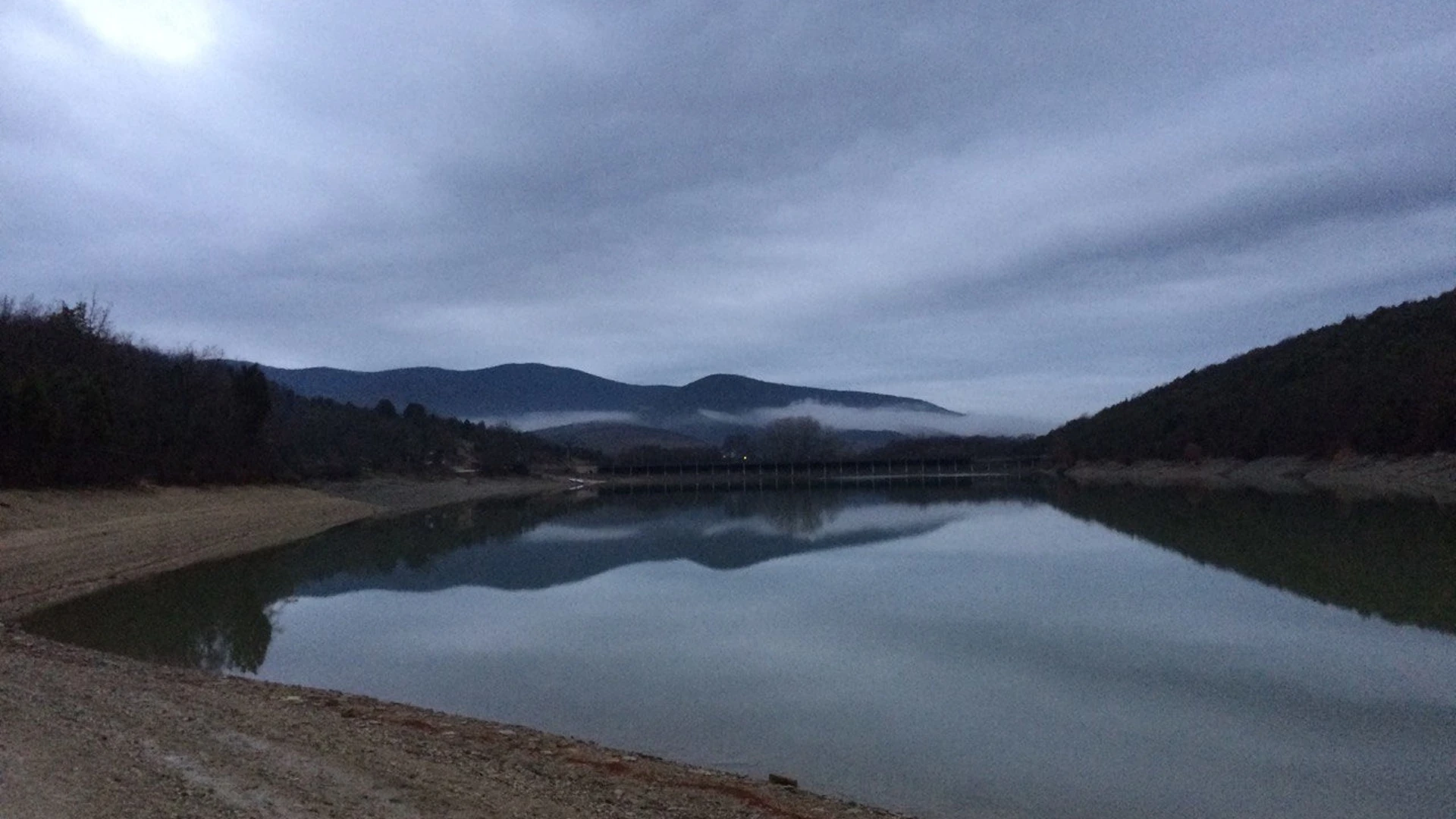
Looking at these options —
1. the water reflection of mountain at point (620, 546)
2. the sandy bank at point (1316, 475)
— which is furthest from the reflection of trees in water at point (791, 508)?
the sandy bank at point (1316, 475)

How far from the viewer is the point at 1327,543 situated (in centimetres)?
2731

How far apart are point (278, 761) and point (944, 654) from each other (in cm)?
910

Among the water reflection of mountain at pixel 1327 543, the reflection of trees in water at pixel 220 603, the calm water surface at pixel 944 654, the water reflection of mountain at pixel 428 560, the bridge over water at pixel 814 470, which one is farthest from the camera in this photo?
the bridge over water at pixel 814 470

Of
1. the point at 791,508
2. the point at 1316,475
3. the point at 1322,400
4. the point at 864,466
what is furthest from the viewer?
the point at 864,466

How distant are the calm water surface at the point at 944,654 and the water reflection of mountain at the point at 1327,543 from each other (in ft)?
0.49

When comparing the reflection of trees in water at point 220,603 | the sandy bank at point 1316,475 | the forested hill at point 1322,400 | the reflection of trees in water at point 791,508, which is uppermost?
the forested hill at point 1322,400

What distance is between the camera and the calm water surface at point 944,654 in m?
8.81

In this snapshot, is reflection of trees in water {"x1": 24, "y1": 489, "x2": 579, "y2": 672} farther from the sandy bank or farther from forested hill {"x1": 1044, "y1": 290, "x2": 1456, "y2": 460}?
forested hill {"x1": 1044, "y1": 290, "x2": 1456, "y2": 460}

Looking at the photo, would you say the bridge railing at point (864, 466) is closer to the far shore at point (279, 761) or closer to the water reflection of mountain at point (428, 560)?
the water reflection of mountain at point (428, 560)

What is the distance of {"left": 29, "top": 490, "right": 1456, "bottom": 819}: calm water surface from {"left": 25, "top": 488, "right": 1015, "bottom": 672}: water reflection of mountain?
7.1 inches

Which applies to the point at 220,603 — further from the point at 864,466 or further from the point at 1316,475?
the point at 864,466

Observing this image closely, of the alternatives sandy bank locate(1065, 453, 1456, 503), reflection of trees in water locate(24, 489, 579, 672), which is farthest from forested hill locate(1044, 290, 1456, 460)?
reflection of trees in water locate(24, 489, 579, 672)

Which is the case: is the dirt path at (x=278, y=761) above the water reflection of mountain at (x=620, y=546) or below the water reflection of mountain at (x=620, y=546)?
above

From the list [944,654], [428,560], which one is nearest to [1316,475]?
[428,560]
